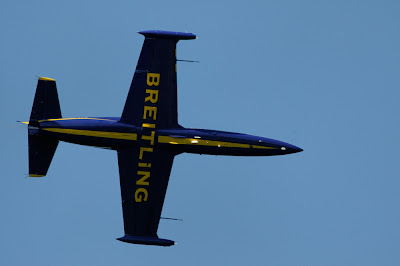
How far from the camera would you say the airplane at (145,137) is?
40.8 m

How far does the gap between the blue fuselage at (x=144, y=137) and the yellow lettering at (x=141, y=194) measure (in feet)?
6.30

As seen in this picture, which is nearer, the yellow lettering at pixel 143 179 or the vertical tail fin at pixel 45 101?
the vertical tail fin at pixel 45 101

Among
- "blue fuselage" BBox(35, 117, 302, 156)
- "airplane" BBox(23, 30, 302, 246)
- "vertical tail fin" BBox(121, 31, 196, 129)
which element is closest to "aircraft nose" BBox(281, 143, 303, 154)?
"airplane" BBox(23, 30, 302, 246)

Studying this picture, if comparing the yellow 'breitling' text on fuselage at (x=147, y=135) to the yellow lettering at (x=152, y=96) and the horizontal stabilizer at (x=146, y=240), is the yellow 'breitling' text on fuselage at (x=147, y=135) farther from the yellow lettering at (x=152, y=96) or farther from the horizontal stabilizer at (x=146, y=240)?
the horizontal stabilizer at (x=146, y=240)

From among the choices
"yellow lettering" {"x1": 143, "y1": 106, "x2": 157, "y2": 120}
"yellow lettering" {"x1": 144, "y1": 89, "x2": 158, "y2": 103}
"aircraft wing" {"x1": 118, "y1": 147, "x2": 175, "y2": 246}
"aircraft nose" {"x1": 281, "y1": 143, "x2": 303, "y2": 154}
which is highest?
"yellow lettering" {"x1": 144, "y1": 89, "x2": 158, "y2": 103}

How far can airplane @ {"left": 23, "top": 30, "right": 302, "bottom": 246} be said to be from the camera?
40750 mm

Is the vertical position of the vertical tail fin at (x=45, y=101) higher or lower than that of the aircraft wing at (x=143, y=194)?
higher

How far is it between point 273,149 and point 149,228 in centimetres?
590

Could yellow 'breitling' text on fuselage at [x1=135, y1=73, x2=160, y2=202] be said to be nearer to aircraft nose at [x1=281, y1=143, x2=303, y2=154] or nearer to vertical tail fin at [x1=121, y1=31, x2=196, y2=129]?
vertical tail fin at [x1=121, y1=31, x2=196, y2=129]

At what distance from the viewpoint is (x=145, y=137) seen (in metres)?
40.9

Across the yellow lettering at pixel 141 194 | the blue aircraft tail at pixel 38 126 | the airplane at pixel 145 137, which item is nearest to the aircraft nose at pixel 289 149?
the airplane at pixel 145 137

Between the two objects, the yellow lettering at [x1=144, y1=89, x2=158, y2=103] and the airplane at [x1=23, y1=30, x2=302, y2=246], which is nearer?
the airplane at [x1=23, y1=30, x2=302, y2=246]

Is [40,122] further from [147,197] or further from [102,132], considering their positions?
[147,197]

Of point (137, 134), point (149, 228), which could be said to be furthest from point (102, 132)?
point (149, 228)
